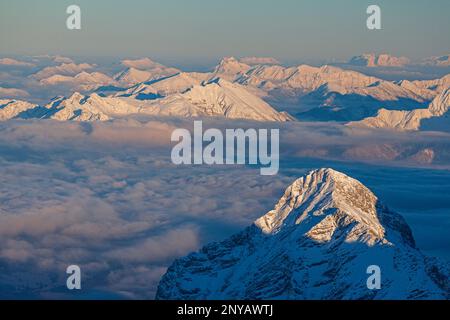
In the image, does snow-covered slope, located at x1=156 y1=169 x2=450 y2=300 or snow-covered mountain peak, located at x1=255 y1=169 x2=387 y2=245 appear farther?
snow-covered mountain peak, located at x1=255 y1=169 x2=387 y2=245

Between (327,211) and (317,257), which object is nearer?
(317,257)

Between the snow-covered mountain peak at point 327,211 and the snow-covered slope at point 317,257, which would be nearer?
the snow-covered slope at point 317,257

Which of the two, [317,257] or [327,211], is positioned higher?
[327,211]
